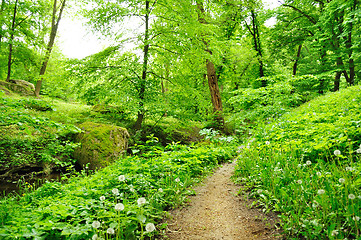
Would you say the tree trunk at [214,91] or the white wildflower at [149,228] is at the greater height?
the tree trunk at [214,91]

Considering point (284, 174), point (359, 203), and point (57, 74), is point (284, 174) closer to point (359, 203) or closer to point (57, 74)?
point (359, 203)

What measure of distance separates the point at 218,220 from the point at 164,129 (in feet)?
18.3

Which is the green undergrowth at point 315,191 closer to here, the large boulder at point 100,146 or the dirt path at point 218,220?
the dirt path at point 218,220

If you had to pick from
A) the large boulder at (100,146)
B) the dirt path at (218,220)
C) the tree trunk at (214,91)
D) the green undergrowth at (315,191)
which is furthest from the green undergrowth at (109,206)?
the tree trunk at (214,91)

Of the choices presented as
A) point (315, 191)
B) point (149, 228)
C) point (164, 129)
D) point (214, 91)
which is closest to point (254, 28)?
point (214, 91)

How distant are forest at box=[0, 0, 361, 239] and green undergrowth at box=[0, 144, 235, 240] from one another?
0.07ft

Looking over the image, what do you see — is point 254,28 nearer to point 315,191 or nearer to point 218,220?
point 315,191

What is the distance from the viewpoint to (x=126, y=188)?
2617 mm

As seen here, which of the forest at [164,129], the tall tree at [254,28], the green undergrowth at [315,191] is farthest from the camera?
the tall tree at [254,28]

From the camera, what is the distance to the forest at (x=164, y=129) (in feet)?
6.75

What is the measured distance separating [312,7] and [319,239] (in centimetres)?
1734

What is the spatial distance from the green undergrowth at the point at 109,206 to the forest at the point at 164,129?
0.07 ft

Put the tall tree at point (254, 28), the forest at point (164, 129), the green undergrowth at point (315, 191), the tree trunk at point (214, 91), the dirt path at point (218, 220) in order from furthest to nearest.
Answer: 1. the tall tree at point (254, 28)
2. the tree trunk at point (214, 91)
3. the dirt path at point (218, 220)
4. the forest at point (164, 129)
5. the green undergrowth at point (315, 191)

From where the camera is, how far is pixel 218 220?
8.23ft
